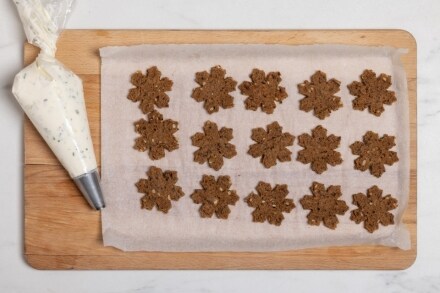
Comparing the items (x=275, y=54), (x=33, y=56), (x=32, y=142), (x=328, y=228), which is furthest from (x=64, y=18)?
(x=328, y=228)

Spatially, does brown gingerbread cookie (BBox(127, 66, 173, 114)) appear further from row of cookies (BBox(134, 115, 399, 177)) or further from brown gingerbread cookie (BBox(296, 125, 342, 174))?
brown gingerbread cookie (BBox(296, 125, 342, 174))

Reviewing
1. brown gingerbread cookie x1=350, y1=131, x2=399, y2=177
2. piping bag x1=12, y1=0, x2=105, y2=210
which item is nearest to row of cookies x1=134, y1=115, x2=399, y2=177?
brown gingerbread cookie x1=350, y1=131, x2=399, y2=177

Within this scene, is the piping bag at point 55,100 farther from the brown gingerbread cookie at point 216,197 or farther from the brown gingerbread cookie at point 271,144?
the brown gingerbread cookie at point 271,144

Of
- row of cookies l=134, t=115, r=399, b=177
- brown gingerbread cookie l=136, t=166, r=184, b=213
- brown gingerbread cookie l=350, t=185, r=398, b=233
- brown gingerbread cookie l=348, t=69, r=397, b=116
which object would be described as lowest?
brown gingerbread cookie l=350, t=185, r=398, b=233

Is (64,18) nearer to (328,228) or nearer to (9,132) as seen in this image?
(9,132)

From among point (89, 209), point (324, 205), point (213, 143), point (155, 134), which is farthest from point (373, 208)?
point (89, 209)

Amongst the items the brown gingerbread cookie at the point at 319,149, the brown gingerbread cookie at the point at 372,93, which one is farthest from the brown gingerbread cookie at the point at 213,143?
the brown gingerbread cookie at the point at 372,93
